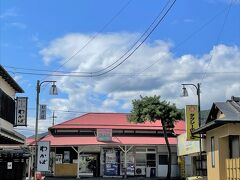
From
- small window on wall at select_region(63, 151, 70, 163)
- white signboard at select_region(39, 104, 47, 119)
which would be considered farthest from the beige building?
small window on wall at select_region(63, 151, 70, 163)

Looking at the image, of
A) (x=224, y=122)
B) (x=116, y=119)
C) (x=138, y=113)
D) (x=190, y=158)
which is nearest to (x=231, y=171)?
(x=224, y=122)

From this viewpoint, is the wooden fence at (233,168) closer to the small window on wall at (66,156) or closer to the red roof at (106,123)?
the small window on wall at (66,156)

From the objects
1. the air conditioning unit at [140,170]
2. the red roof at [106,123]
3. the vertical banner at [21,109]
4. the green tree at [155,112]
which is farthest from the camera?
the red roof at [106,123]

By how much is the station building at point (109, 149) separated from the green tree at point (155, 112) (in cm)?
222

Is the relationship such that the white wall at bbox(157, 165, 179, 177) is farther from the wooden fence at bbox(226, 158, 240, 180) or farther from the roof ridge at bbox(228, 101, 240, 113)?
the wooden fence at bbox(226, 158, 240, 180)

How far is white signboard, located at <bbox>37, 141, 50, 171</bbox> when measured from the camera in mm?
31314

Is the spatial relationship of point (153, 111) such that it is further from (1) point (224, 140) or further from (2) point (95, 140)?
(1) point (224, 140)

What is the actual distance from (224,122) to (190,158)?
76.8 feet

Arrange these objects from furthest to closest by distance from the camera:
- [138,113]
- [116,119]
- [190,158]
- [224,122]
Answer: [116,119]
[138,113]
[190,158]
[224,122]

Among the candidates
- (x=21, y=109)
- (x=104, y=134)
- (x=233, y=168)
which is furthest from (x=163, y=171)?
(x=233, y=168)

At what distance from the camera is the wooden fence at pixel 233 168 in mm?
18922

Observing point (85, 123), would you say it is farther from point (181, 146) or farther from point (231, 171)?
point (231, 171)

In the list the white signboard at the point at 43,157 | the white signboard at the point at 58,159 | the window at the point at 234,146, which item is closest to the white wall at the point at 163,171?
the white signboard at the point at 58,159

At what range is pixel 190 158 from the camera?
42.2 meters
